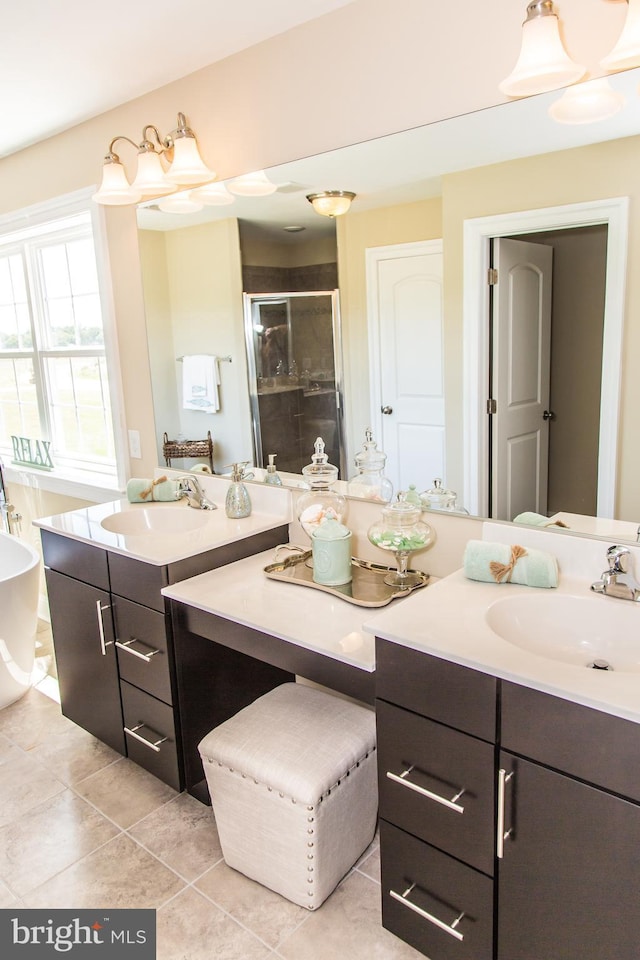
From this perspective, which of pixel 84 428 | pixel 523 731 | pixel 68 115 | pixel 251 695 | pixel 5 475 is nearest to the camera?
pixel 523 731

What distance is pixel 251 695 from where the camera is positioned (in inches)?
93.2

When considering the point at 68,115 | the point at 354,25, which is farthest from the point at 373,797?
the point at 68,115

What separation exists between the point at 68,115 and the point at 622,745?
2913mm

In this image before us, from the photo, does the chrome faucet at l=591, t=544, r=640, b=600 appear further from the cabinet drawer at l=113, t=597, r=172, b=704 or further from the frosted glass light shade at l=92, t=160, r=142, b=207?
the frosted glass light shade at l=92, t=160, r=142, b=207

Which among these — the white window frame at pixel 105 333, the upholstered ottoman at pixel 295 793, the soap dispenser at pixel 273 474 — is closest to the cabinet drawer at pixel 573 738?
the upholstered ottoman at pixel 295 793

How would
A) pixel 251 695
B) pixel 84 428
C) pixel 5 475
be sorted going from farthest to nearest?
pixel 5 475 → pixel 84 428 → pixel 251 695

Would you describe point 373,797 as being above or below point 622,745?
below

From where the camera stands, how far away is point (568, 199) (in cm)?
160

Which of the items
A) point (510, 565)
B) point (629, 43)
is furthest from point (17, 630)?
point (629, 43)

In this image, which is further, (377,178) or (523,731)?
(377,178)

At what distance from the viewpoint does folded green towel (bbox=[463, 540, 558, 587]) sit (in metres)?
1.65

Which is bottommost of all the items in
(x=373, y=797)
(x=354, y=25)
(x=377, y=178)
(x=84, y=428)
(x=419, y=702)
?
(x=373, y=797)

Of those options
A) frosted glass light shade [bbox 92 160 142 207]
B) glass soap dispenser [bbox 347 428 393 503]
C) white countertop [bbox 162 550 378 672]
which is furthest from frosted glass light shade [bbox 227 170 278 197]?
white countertop [bbox 162 550 378 672]

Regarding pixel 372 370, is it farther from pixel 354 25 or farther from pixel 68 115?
pixel 68 115
